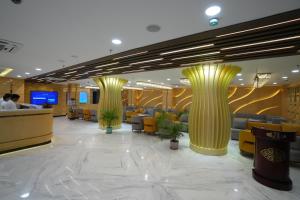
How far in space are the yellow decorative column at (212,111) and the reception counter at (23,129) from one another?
210 inches

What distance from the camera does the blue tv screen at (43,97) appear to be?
39.8 ft

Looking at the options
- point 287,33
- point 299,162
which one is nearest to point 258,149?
point 299,162

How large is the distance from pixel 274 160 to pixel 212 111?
204cm

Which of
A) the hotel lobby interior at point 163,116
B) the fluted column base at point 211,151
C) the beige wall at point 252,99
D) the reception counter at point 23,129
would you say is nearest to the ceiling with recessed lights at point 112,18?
the hotel lobby interior at point 163,116

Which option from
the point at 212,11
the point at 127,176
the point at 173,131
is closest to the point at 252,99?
the point at 173,131

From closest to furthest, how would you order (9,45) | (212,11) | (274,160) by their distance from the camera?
(212,11)
(274,160)
(9,45)

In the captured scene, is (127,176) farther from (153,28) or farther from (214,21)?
(214,21)

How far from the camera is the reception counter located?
177 inches

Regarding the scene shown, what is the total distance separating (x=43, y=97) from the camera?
12.6 meters

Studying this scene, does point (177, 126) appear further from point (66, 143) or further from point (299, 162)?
point (66, 143)

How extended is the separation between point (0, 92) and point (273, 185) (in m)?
14.7

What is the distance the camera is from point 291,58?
4242mm

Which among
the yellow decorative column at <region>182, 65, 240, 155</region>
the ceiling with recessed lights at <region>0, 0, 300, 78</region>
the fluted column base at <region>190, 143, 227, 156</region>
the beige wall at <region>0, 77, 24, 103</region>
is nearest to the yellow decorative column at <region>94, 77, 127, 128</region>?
the ceiling with recessed lights at <region>0, 0, 300, 78</region>

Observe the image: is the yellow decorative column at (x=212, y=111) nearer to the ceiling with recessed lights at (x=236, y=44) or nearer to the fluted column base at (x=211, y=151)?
the fluted column base at (x=211, y=151)
